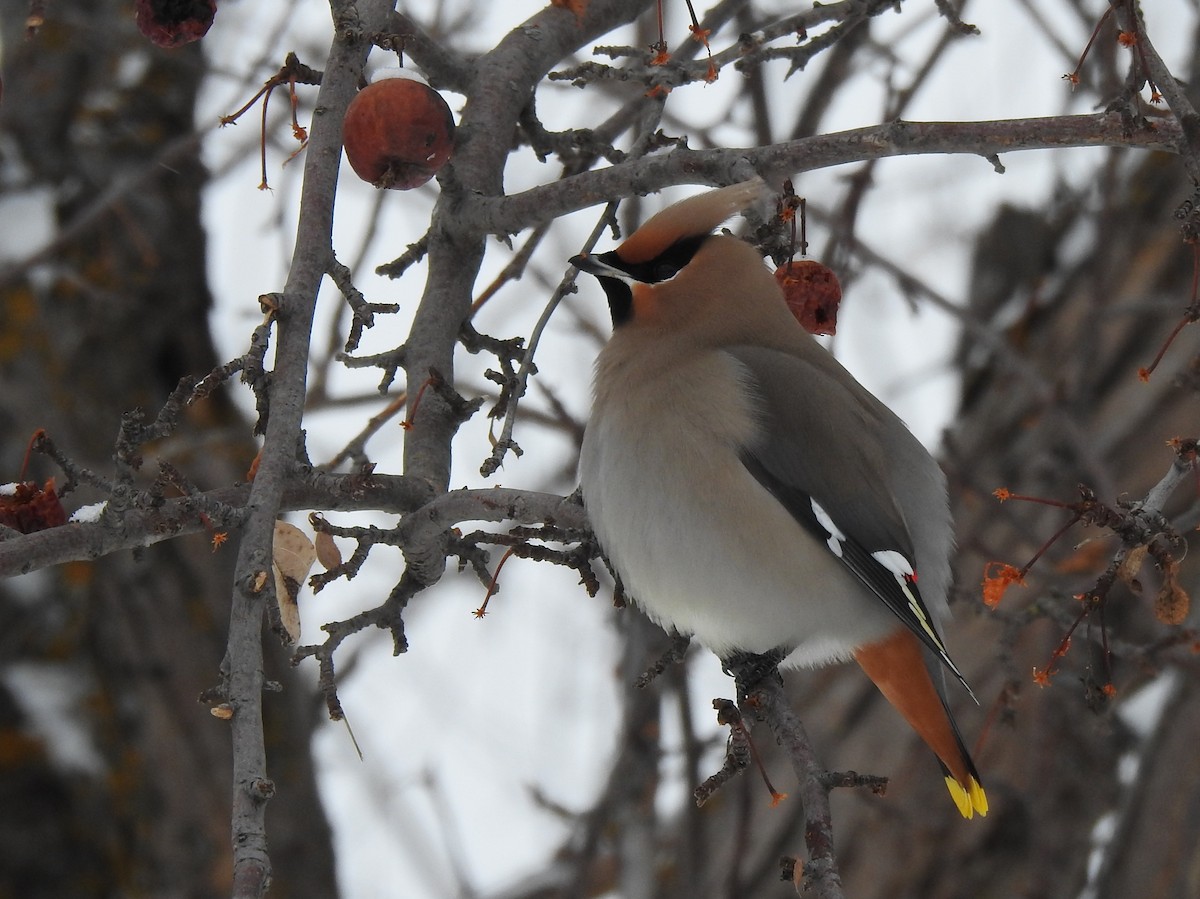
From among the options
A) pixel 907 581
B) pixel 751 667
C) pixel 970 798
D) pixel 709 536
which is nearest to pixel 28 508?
pixel 709 536

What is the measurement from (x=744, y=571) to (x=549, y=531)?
54 cm

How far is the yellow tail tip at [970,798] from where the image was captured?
9.50 ft

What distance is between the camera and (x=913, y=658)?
2.92 meters

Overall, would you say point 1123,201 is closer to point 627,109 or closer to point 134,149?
point 627,109

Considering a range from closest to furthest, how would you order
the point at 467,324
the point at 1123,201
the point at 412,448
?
the point at 412,448 < the point at 467,324 < the point at 1123,201

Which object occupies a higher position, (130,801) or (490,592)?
(130,801)

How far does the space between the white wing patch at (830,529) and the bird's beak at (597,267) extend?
0.65m

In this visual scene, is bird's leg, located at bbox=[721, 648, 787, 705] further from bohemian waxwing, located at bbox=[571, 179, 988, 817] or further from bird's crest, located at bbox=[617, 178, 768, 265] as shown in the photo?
bird's crest, located at bbox=[617, 178, 768, 265]

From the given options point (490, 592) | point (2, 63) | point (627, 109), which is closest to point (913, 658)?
point (490, 592)

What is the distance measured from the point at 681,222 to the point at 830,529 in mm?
698

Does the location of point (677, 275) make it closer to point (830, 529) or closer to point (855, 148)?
point (830, 529)

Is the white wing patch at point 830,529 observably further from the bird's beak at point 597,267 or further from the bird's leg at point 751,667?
the bird's beak at point 597,267

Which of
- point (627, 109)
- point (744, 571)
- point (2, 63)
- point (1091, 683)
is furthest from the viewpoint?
point (2, 63)

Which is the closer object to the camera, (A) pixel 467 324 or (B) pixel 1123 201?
(A) pixel 467 324
